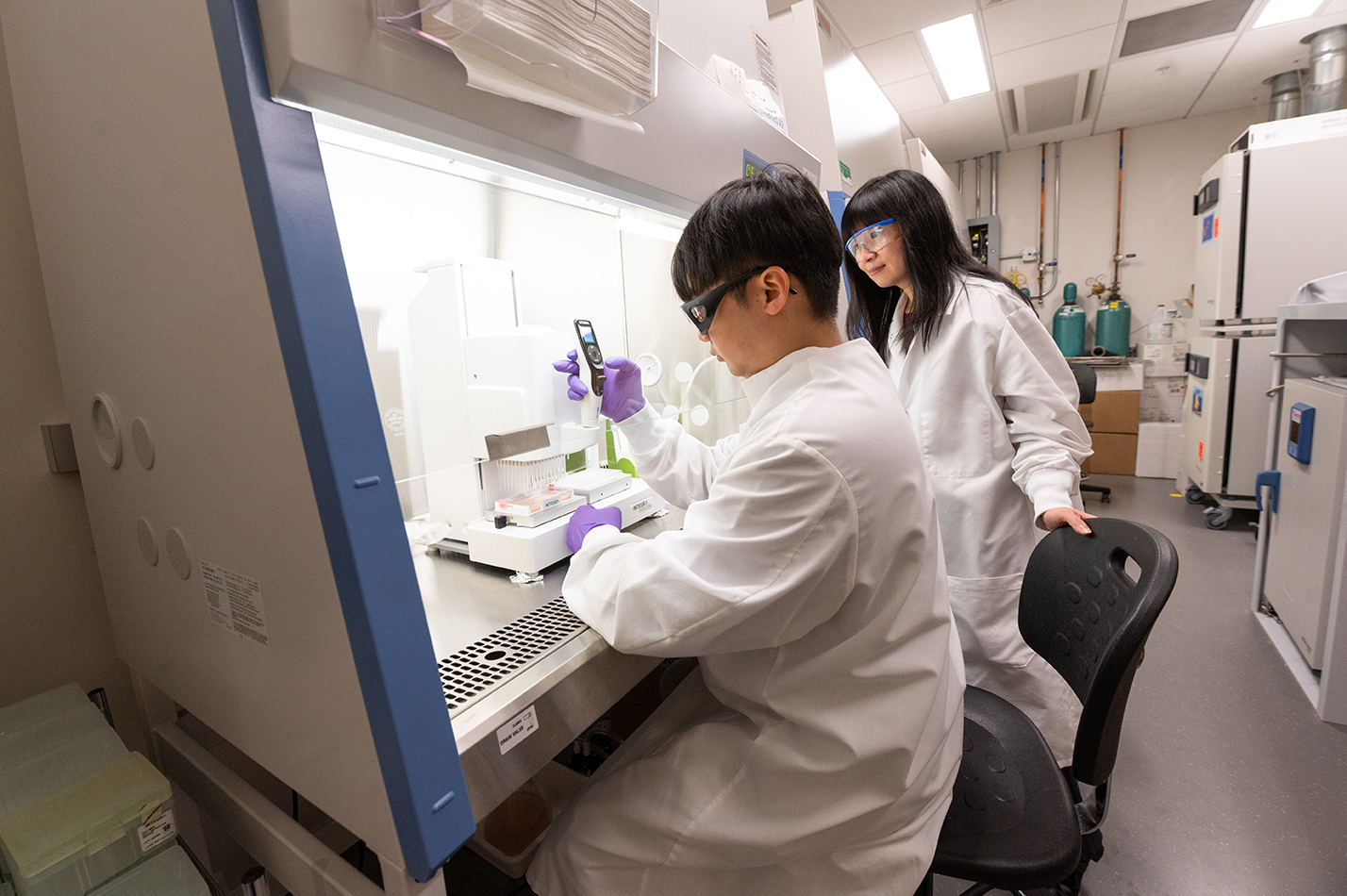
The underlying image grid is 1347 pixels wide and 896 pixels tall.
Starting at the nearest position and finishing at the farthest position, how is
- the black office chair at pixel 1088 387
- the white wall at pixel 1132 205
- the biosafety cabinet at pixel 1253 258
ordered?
the biosafety cabinet at pixel 1253 258, the black office chair at pixel 1088 387, the white wall at pixel 1132 205

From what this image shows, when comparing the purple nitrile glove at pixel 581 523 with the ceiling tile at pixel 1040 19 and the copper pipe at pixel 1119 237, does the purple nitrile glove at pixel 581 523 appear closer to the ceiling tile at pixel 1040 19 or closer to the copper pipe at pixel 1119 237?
the ceiling tile at pixel 1040 19

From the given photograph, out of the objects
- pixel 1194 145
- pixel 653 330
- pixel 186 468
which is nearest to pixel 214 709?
pixel 186 468

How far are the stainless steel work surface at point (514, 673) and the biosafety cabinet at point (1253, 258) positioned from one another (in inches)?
164

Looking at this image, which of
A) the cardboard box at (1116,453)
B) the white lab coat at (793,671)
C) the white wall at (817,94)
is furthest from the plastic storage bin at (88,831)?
the cardboard box at (1116,453)

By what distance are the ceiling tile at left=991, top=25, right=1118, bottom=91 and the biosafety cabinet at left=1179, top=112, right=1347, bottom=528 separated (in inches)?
37.2

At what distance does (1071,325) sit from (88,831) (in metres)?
6.44

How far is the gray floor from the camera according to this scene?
59.3 inches

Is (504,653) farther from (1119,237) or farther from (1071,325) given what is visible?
(1119,237)

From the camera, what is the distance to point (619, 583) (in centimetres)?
84

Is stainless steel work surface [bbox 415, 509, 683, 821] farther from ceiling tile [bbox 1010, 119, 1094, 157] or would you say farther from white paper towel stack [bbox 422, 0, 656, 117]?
ceiling tile [bbox 1010, 119, 1094, 157]

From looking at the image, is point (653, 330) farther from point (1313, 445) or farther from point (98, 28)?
point (1313, 445)

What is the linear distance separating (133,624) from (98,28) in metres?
0.82

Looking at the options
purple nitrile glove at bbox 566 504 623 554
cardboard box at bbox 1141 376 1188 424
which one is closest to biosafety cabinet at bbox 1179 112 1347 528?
cardboard box at bbox 1141 376 1188 424

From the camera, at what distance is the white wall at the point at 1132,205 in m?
5.21
